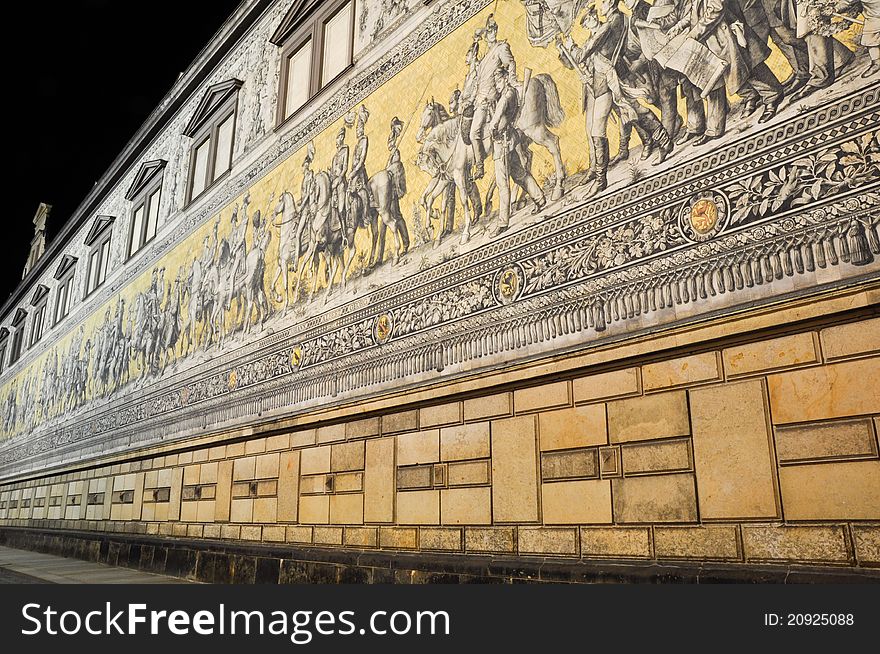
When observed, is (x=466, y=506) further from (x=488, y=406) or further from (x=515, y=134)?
(x=515, y=134)

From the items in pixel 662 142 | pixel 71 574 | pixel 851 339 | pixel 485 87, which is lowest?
pixel 71 574

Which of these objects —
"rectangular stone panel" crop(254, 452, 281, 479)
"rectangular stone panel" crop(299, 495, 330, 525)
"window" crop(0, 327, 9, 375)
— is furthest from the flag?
"window" crop(0, 327, 9, 375)

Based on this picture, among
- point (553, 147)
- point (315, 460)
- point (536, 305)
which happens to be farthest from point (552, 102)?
point (315, 460)

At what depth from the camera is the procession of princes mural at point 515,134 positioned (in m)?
3.62

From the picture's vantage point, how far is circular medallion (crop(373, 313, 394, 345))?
18.9 ft

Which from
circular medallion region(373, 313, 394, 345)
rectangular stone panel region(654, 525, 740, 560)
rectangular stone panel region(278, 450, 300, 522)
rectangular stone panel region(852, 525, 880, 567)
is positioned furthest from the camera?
rectangular stone panel region(278, 450, 300, 522)

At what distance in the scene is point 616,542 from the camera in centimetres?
379

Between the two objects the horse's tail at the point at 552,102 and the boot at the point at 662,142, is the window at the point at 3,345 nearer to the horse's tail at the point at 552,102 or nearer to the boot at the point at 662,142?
the horse's tail at the point at 552,102

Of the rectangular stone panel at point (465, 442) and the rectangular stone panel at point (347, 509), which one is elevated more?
the rectangular stone panel at point (465, 442)

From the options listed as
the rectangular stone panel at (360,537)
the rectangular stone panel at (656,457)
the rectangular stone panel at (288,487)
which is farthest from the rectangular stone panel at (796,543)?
the rectangular stone panel at (288,487)

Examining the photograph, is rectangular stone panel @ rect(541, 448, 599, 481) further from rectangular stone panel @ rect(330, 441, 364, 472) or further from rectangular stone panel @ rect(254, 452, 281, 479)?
rectangular stone panel @ rect(254, 452, 281, 479)

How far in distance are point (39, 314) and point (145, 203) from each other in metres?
8.87

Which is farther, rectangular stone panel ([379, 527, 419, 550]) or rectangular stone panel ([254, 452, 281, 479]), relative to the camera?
rectangular stone panel ([254, 452, 281, 479])

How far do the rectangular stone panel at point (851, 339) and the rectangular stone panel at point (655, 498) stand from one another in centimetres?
92
